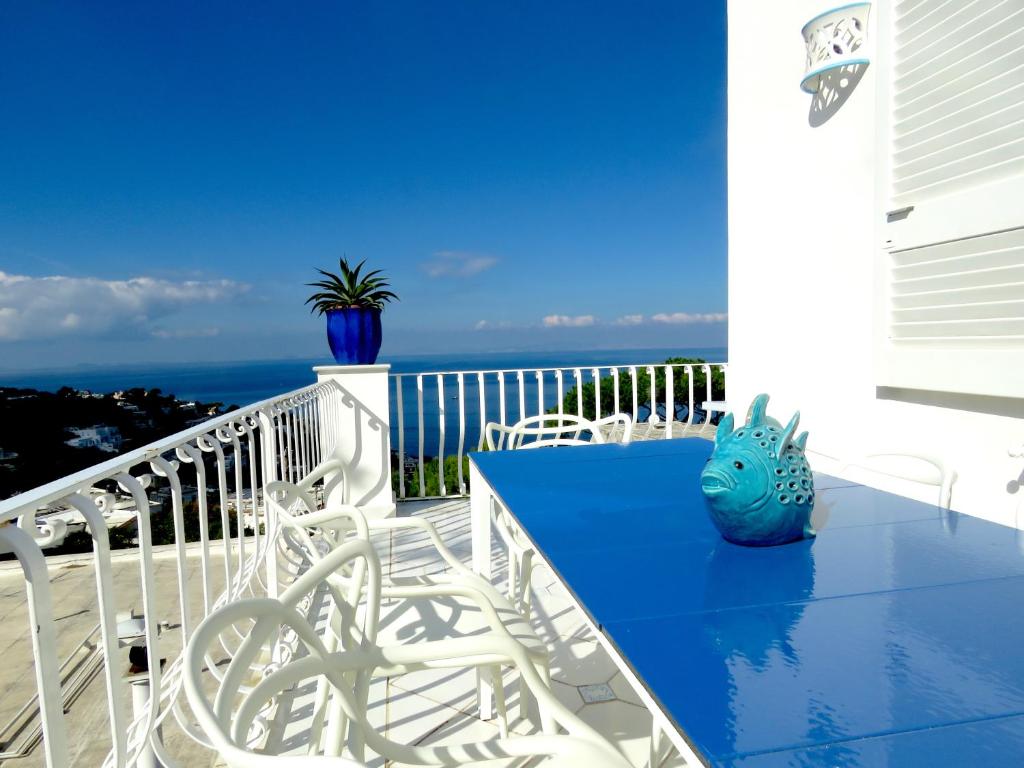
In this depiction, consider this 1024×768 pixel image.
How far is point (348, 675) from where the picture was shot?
130 centimetres

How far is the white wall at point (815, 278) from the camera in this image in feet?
6.19

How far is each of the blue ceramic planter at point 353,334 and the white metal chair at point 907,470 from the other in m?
3.48

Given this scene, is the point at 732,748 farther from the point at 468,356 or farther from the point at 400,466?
the point at 468,356

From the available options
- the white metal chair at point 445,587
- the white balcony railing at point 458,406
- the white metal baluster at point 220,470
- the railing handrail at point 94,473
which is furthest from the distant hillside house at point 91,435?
the white metal chair at point 445,587

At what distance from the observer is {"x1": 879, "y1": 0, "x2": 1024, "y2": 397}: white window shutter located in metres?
1.65

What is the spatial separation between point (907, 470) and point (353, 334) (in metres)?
3.73

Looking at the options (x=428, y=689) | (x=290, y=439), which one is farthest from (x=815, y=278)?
(x=290, y=439)

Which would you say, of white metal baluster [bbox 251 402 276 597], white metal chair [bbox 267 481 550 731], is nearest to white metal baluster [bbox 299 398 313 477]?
white metal baluster [bbox 251 402 276 597]

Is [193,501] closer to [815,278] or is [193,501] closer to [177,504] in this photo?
[177,504]

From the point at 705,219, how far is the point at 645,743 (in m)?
31.7

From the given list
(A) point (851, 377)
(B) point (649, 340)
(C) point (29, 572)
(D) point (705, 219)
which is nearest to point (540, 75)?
(D) point (705, 219)

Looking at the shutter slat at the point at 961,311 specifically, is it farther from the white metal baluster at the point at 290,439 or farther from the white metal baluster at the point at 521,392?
the white metal baluster at the point at 521,392

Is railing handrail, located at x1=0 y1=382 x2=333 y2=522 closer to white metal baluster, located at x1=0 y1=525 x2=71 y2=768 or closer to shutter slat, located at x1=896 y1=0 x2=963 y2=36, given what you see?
white metal baluster, located at x1=0 y1=525 x2=71 y2=768

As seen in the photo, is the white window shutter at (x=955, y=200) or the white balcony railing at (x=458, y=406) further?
the white balcony railing at (x=458, y=406)
